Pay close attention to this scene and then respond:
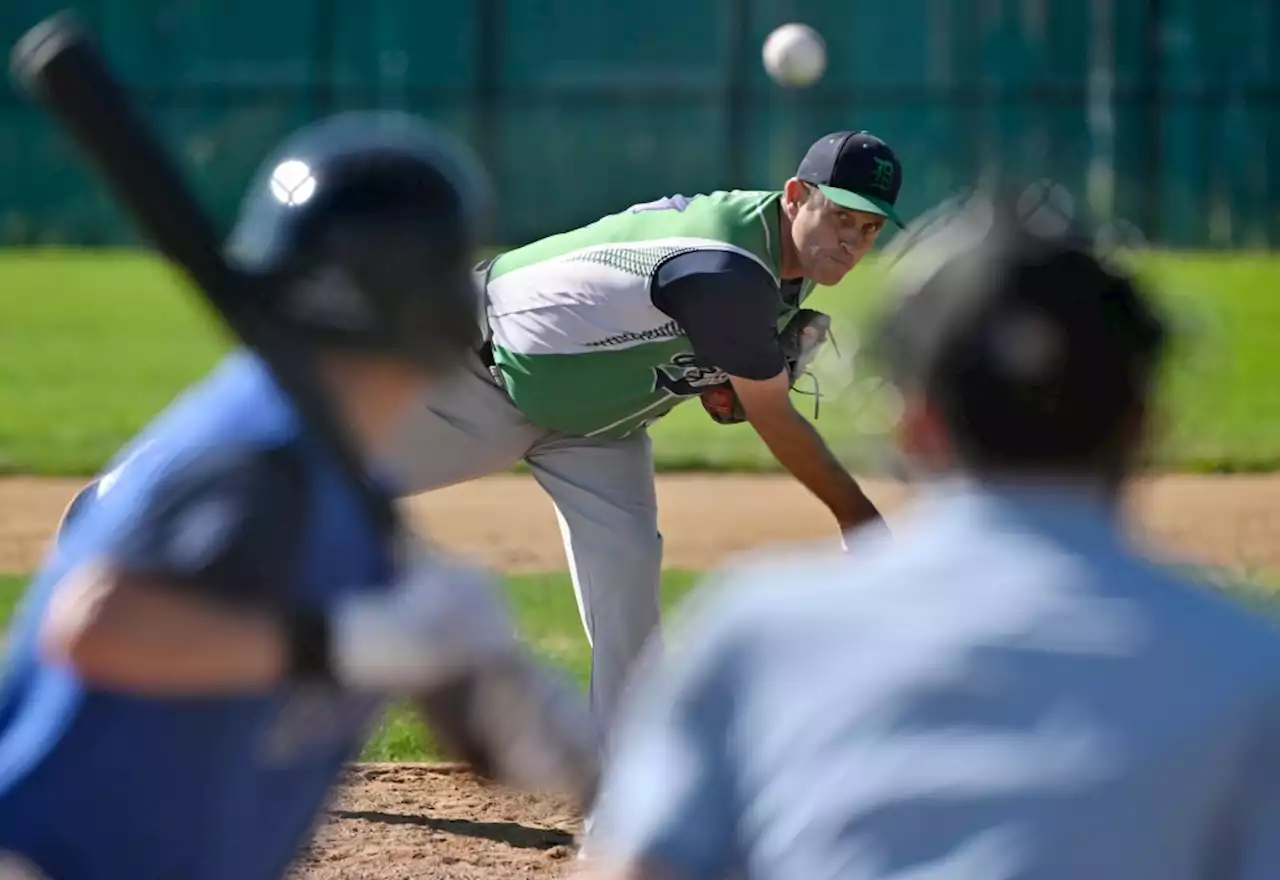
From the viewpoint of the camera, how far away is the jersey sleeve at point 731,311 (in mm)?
4812

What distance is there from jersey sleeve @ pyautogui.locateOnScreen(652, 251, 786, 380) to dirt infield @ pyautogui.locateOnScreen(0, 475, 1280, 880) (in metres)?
1.36

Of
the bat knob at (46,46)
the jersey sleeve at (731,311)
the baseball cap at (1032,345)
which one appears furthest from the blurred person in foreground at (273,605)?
the jersey sleeve at (731,311)

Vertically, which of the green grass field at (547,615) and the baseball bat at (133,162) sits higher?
the baseball bat at (133,162)

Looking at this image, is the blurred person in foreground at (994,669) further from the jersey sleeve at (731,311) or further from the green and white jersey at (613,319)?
the green and white jersey at (613,319)

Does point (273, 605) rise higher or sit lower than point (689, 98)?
higher

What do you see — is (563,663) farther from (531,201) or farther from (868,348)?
(531,201)

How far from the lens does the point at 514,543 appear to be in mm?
9883

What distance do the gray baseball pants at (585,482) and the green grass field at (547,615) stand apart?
1029mm

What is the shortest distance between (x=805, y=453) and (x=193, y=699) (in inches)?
116

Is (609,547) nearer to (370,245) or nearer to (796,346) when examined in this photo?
(796,346)

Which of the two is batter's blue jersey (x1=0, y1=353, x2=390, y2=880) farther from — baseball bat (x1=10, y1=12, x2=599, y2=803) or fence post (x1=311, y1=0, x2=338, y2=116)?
fence post (x1=311, y1=0, x2=338, y2=116)

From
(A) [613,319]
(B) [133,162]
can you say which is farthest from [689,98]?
(B) [133,162]

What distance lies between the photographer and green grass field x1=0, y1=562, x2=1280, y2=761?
6.37m

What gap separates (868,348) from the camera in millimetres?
1847
